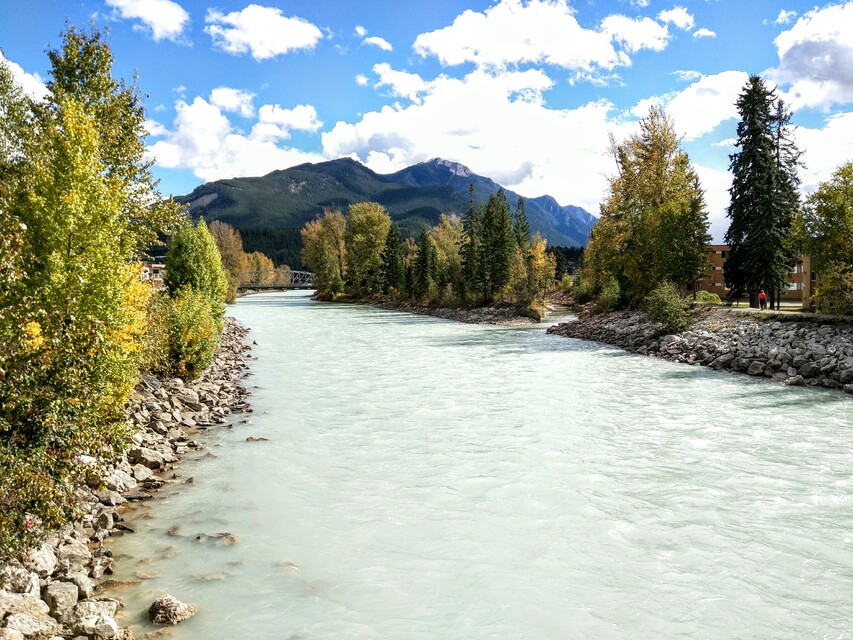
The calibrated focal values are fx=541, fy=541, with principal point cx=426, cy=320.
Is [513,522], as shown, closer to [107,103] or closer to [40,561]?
[40,561]

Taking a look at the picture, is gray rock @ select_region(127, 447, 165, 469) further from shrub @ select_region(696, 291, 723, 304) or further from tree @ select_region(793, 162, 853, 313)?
shrub @ select_region(696, 291, 723, 304)

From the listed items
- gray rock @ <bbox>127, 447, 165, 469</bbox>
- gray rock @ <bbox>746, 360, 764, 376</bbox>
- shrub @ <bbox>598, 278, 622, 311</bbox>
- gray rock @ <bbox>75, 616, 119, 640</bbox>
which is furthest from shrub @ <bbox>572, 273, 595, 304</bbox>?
gray rock @ <bbox>75, 616, 119, 640</bbox>

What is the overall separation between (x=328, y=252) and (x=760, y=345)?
81.0 m

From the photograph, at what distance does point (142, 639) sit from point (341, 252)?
98.5 m

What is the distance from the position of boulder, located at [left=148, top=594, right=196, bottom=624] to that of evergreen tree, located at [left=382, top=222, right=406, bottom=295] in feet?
236

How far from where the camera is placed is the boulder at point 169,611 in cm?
679

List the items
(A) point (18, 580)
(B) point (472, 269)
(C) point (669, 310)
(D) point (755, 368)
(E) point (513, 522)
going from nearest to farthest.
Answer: (A) point (18, 580) < (E) point (513, 522) < (D) point (755, 368) < (C) point (669, 310) < (B) point (472, 269)

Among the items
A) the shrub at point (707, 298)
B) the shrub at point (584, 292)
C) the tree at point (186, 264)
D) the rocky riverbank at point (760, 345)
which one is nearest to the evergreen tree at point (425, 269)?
the shrub at point (584, 292)

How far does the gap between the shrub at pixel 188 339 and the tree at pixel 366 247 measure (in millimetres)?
65470

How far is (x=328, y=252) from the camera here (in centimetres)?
9875

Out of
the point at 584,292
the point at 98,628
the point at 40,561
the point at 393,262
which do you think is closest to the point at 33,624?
the point at 98,628

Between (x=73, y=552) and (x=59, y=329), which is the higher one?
(x=59, y=329)

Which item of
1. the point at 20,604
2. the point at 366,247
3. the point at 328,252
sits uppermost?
the point at 328,252

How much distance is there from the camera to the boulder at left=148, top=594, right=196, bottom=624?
22.3ft
